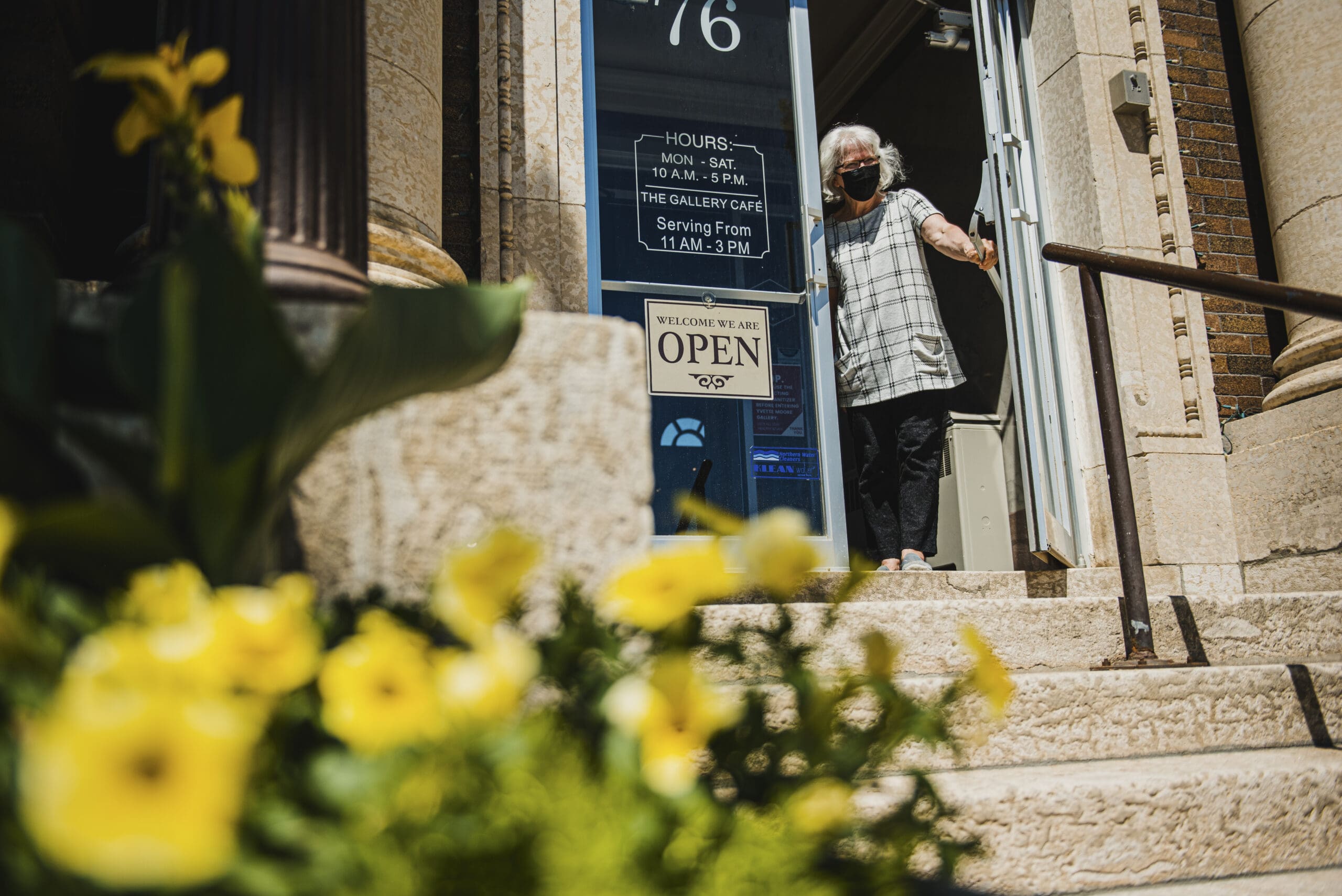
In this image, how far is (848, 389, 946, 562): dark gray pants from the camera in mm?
3898

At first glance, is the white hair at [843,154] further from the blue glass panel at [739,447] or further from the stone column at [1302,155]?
the stone column at [1302,155]

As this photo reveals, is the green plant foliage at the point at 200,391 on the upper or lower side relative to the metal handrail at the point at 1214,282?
lower

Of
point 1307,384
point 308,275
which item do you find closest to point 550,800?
point 308,275

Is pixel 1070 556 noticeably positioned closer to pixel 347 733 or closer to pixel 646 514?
pixel 646 514

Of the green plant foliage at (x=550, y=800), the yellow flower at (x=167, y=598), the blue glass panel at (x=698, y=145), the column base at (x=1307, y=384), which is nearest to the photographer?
the green plant foliage at (x=550, y=800)

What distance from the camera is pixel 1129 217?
418 centimetres

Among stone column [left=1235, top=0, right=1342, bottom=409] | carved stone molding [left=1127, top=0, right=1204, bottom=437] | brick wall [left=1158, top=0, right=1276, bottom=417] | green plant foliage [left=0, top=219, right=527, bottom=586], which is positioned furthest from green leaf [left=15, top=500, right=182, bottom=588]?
brick wall [left=1158, top=0, right=1276, bottom=417]

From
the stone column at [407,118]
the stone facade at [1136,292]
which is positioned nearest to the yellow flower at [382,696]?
the stone column at [407,118]

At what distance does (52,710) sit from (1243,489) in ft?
14.6

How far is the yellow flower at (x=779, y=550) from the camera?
744 mm

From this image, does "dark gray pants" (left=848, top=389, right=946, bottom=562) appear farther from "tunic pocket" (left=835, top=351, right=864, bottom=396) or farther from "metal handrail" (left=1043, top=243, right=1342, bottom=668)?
"metal handrail" (left=1043, top=243, right=1342, bottom=668)

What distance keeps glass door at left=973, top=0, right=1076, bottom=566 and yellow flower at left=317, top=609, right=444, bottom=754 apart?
3.50 meters

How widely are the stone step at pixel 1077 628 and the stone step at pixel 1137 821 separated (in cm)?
60

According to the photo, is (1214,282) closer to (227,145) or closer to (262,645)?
(227,145)
